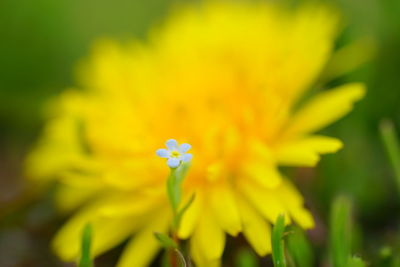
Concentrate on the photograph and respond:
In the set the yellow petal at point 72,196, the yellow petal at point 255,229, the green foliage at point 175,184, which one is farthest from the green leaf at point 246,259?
the yellow petal at point 72,196

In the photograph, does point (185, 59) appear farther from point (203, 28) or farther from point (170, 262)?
point (170, 262)

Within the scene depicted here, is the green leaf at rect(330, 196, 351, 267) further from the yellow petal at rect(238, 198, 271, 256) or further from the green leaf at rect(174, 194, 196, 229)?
the green leaf at rect(174, 194, 196, 229)

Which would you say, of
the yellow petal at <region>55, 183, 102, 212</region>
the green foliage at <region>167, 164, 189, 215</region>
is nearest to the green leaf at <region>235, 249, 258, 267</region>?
the green foliage at <region>167, 164, 189, 215</region>

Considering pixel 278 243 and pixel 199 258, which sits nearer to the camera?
pixel 278 243

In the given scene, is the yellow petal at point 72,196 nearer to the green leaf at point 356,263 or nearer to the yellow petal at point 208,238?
the yellow petal at point 208,238

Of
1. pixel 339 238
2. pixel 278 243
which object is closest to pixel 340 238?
pixel 339 238

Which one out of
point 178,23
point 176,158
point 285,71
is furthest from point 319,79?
point 176,158

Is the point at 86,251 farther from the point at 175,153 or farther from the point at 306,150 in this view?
the point at 306,150
